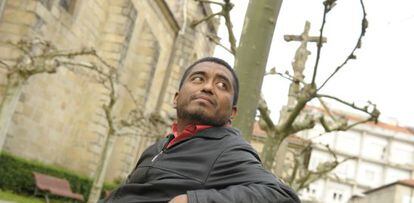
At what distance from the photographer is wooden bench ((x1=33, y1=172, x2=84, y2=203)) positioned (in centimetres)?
1289

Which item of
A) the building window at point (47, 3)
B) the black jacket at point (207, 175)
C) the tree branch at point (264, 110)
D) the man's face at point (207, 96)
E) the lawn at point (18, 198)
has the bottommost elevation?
the lawn at point (18, 198)

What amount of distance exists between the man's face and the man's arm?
19 centimetres

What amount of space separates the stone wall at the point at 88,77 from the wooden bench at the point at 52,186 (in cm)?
111

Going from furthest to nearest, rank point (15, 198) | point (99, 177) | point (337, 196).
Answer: point (337, 196) → point (99, 177) → point (15, 198)

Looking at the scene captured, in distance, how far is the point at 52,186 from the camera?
43.9 ft

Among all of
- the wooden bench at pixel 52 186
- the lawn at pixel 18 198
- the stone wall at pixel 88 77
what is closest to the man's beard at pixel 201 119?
the lawn at pixel 18 198

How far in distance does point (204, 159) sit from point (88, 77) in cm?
1600

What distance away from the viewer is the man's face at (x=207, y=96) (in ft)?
5.92

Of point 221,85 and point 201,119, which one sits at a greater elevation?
point 221,85

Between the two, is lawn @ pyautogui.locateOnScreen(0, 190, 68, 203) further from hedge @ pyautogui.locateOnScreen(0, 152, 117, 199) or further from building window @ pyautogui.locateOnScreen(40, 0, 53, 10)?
building window @ pyautogui.locateOnScreen(40, 0, 53, 10)

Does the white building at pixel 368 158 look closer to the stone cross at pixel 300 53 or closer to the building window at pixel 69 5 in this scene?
the building window at pixel 69 5

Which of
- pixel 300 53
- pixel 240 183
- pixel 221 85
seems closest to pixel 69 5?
pixel 300 53

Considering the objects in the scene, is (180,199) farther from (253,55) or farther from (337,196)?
(337,196)

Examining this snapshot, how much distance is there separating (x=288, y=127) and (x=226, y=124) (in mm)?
5688
